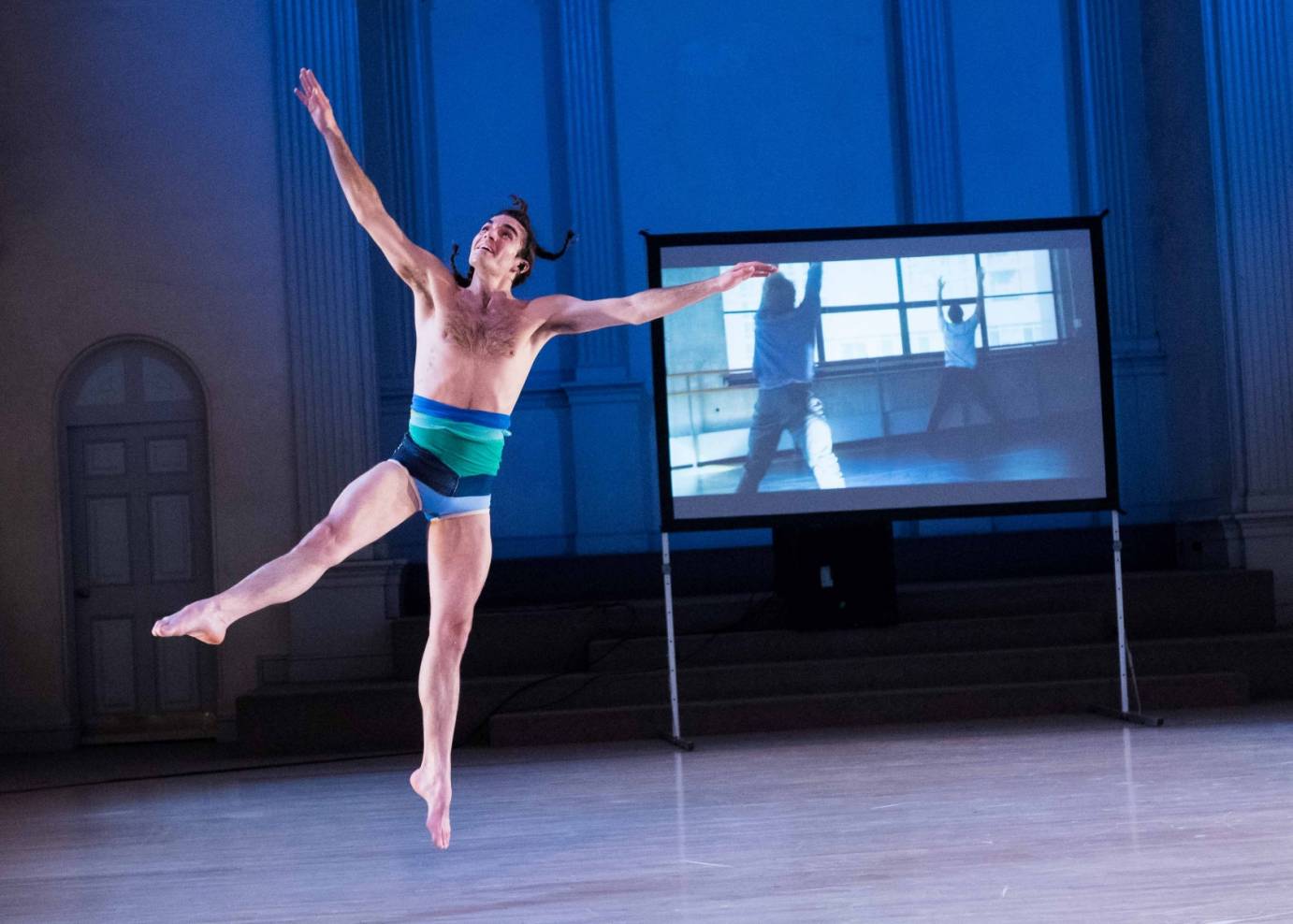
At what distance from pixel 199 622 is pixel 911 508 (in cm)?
412

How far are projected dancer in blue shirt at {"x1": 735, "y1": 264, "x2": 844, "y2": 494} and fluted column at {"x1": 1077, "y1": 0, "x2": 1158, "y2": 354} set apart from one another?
3.19 metres

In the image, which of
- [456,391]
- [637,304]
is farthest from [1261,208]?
[456,391]

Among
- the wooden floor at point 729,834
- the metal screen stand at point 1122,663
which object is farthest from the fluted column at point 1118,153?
the wooden floor at point 729,834

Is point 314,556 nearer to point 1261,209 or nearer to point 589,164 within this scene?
point 589,164

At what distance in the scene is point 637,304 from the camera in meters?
3.72

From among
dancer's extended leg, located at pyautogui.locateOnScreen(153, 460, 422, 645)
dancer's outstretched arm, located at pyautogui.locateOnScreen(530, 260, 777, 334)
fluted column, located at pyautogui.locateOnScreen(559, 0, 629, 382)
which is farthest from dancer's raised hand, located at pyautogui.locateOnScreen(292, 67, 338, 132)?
fluted column, located at pyautogui.locateOnScreen(559, 0, 629, 382)

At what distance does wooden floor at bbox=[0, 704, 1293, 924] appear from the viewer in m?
3.64

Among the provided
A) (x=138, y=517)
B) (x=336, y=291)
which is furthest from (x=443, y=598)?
(x=138, y=517)

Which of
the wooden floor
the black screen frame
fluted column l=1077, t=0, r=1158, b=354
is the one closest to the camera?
the wooden floor

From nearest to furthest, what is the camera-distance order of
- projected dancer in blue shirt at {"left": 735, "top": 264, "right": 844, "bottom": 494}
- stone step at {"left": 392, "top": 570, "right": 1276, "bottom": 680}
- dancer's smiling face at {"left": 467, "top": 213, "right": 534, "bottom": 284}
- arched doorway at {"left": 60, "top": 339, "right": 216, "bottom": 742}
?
dancer's smiling face at {"left": 467, "top": 213, "right": 534, "bottom": 284}
projected dancer in blue shirt at {"left": 735, "top": 264, "right": 844, "bottom": 494}
stone step at {"left": 392, "top": 570, "right": 1276, "bottom": 680}
arched doorway at {"left": 60, "top": 339, "right": 216, "bottom": 742}

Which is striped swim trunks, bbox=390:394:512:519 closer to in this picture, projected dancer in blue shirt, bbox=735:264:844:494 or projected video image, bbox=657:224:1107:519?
projected video image, bbox=657:224:1107:519

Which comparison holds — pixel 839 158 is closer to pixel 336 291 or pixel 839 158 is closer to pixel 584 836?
pixel 336 291

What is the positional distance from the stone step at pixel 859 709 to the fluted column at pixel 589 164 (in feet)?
8.14

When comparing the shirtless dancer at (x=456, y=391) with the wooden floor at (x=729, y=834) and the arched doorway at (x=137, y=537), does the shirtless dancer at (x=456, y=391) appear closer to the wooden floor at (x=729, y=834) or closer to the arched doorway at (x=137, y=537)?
the wooden floor at (x=729, y=834)
